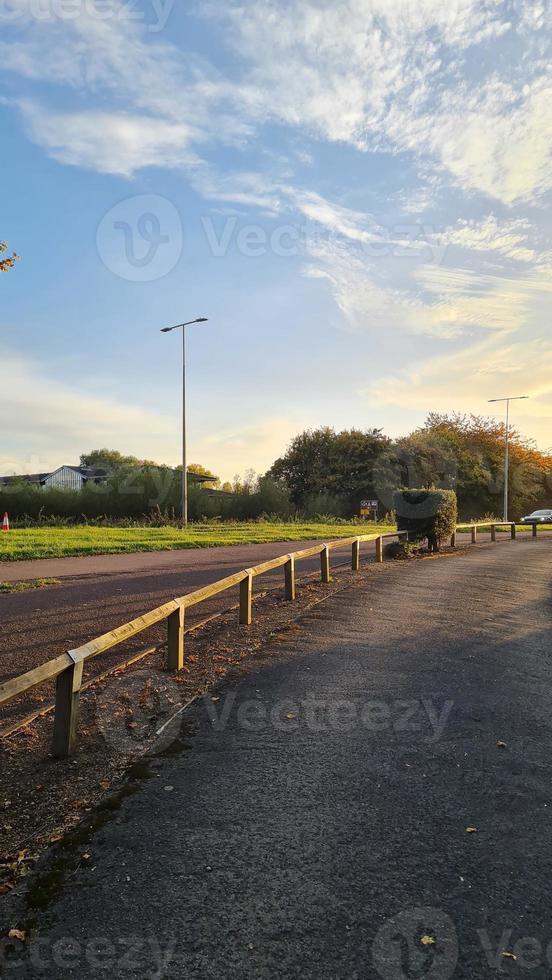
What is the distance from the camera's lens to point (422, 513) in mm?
18953

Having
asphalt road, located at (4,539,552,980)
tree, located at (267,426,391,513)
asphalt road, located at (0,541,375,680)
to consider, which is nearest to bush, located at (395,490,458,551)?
asphalt road, located at (0,541,375,680)

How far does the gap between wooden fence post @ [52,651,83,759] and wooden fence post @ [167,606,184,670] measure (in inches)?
72.2

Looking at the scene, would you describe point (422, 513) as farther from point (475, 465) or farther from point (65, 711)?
point (475, 465)

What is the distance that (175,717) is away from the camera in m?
5.12

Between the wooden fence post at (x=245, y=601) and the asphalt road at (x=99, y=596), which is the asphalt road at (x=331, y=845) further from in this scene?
the asphalt road at (x=99, y=596)

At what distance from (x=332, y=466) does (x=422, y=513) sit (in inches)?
1294

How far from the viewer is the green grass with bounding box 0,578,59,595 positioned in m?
11.1

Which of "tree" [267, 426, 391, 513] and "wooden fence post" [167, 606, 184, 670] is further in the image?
"tree" [267, 426, 391, 513]

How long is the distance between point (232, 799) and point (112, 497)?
1298 inches

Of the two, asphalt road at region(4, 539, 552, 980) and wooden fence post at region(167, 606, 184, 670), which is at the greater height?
wooden fence post at region(167, 606, 184, 670)

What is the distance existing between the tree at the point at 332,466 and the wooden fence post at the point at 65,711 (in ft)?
143

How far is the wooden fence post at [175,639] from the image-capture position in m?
6.21

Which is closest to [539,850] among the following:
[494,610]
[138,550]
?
[494,610]

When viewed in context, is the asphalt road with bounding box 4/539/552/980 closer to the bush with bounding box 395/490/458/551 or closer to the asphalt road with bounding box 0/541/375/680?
the asphalt road with bounding box 0/541/375/680
